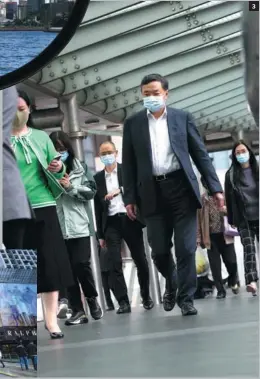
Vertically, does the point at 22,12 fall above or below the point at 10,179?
above

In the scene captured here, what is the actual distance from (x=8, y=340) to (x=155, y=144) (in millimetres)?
1363

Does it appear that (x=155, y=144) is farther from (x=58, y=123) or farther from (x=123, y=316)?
(x=123, y=316)

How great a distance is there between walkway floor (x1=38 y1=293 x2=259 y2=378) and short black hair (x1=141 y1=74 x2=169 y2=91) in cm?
102

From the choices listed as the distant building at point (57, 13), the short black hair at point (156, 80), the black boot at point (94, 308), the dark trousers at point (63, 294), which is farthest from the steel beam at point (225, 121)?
the distant building at point (57, 13)

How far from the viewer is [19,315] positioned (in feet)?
13.5

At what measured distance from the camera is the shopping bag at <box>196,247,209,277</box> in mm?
5387

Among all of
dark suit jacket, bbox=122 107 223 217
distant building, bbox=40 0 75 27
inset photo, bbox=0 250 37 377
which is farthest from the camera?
dark suit jacket, bbox=122 107 223 217

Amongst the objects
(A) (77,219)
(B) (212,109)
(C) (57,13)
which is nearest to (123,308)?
(A) (77,219)

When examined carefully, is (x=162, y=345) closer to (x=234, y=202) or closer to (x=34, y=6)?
(x=234, y=202)

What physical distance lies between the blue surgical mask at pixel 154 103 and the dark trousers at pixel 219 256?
0.71 m

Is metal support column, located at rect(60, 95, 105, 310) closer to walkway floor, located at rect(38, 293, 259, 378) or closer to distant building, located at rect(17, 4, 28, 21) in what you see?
walkway floor, located at rect(38, 293, 259, 378)

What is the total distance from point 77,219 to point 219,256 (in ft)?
2.27

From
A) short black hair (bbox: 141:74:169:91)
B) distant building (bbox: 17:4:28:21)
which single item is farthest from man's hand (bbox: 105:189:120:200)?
distant building (bbox: 17:4:28:21)

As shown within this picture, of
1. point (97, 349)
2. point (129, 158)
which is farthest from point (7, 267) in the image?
point (129, 158)
